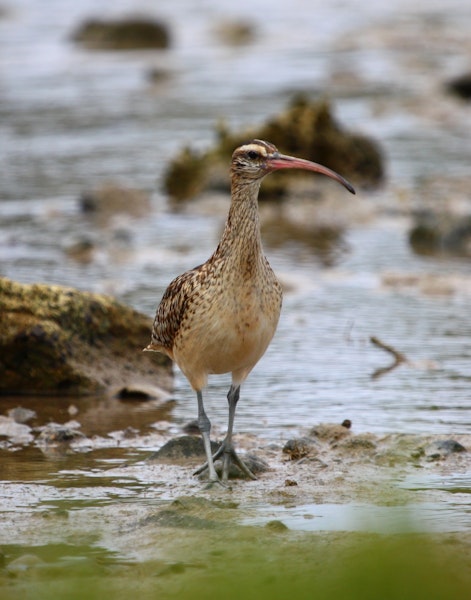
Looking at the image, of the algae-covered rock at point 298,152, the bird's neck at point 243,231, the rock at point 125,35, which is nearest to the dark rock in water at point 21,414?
the bird's neck at point 243,231

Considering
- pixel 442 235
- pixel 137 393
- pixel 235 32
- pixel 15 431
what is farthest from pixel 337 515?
pixel 235 32

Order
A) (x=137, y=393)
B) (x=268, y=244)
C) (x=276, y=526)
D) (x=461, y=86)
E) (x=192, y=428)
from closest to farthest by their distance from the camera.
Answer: (x=276, y=526), (x=192, y=428), (x=137, y=393), (x=268, y=244), (x=461, y=86)

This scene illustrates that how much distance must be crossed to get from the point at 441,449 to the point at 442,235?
6.40m

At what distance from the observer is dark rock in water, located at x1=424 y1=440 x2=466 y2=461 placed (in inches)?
314

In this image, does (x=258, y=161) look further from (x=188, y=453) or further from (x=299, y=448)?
A: (x=188, y=453)

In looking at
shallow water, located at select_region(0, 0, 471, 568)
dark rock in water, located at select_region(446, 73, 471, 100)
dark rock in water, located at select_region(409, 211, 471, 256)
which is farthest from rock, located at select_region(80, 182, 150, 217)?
dark rock in water, located at select_region(446, 73, 471, 100)

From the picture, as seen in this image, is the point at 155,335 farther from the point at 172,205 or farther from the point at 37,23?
the point at 37,23

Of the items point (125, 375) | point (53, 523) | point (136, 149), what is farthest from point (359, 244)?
point (53, 523)

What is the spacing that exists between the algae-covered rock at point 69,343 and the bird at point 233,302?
1.81 meters

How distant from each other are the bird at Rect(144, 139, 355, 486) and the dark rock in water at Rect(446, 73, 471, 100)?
16031 mm

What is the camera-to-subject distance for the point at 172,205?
1653 centimetres

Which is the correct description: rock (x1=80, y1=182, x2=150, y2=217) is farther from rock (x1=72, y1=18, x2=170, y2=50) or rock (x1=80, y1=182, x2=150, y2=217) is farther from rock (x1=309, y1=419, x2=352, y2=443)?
rock (x1=72, y1=18, x2=170, y2=50)

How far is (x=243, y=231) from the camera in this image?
25.4 feet

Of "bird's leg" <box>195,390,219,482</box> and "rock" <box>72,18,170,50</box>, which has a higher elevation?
"rock" <box>72,18,170,50</box>
